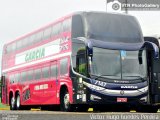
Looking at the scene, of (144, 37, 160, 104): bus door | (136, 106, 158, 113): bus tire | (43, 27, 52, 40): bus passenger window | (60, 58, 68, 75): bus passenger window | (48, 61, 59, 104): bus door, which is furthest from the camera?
(43, 27, 52, 40): bus passenger window

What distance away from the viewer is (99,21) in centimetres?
2178

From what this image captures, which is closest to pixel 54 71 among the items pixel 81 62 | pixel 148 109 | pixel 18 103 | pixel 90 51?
→ pixel 81 62

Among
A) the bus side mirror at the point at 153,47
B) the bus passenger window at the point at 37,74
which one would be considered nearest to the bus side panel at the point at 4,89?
the bus passenger window at the point at 37,74

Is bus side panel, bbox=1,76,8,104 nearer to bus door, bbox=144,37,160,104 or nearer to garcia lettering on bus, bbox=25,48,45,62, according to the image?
garcia lettering on bus, bbox=25,48,45,62

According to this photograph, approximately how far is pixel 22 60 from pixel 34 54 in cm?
226

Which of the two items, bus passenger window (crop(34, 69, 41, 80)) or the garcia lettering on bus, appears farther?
bus passenger window (crop(34, 69, 41, 80))

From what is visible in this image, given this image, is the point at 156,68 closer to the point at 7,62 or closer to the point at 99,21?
the point at 99,21

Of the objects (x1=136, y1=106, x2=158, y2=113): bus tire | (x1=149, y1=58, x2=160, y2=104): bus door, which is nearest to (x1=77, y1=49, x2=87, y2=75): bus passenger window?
(x1=149, y1=58, x2=160, y2=104): bus door

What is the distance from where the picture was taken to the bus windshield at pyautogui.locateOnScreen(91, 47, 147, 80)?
68.8ft

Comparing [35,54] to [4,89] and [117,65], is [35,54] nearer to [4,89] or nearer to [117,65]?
[117,65]

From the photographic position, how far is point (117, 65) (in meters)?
21.2

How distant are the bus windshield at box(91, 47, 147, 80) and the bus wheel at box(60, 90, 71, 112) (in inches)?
84.5

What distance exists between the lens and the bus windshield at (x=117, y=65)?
68.8 feet

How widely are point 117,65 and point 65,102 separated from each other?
→ 111 inches
